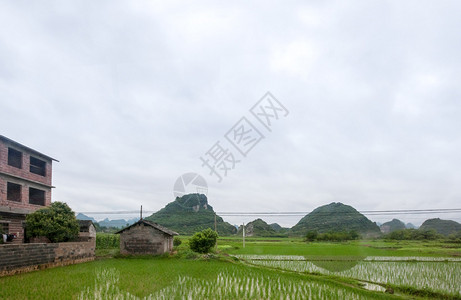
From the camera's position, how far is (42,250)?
15195 mm

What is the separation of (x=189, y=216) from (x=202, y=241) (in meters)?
34.6

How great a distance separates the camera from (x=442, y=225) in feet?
186

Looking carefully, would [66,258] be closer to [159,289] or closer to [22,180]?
[22,180]

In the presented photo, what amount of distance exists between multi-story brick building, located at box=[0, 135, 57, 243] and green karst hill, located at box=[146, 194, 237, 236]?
3140 cm

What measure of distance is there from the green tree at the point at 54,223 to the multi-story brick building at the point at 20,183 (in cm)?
153

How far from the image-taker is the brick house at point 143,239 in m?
22.6

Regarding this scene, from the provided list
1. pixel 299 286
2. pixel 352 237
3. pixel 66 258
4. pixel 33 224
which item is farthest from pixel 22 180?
pixel 352 237

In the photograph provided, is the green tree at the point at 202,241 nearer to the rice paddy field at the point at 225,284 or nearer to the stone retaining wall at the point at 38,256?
the stone retaining wall at the point at 38,256

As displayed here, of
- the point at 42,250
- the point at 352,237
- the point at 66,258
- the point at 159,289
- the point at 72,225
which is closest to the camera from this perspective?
the point at 159,289

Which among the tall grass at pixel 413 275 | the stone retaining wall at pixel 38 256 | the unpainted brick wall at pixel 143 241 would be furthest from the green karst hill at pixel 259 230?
the stone retaining wall at pixel 38 256

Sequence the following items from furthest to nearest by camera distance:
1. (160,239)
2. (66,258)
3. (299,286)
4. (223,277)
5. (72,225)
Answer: (160,239) → (72,225) → (66,258) → (223,277) → (299,286)

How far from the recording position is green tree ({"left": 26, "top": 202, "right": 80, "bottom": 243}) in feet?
60.1

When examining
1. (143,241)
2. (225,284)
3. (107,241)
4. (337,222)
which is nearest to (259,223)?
(337,222)

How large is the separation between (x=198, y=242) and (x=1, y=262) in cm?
1403
